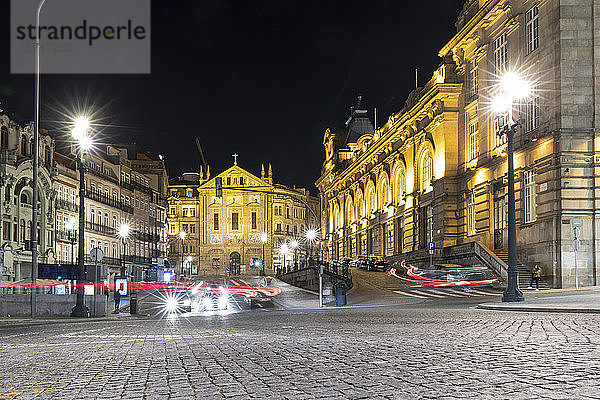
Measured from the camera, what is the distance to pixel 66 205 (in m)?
61.8

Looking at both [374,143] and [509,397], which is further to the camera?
[374,143]

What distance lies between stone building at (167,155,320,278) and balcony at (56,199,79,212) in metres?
67.6

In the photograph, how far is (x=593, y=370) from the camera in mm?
7965

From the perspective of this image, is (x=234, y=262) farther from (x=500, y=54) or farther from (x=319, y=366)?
(x=319, y=366)

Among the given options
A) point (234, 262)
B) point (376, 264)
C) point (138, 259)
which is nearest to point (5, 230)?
point (376, 264)

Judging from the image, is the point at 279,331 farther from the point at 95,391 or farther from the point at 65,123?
the point at 65,123

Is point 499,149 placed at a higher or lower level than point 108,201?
higher

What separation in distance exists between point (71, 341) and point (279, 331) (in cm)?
409

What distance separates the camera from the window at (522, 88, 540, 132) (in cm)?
4306

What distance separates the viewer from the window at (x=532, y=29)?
4366cm

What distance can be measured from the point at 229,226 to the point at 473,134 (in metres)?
84.3

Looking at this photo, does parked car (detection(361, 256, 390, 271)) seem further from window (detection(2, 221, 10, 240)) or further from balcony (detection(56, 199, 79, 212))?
window (detection(2, 221, 10, 240))

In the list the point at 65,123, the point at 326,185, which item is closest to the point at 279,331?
the point at 65,123

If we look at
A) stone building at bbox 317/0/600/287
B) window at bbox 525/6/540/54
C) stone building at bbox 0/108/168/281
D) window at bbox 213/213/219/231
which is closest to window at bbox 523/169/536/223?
stone building at bbox 317/0/600/287
